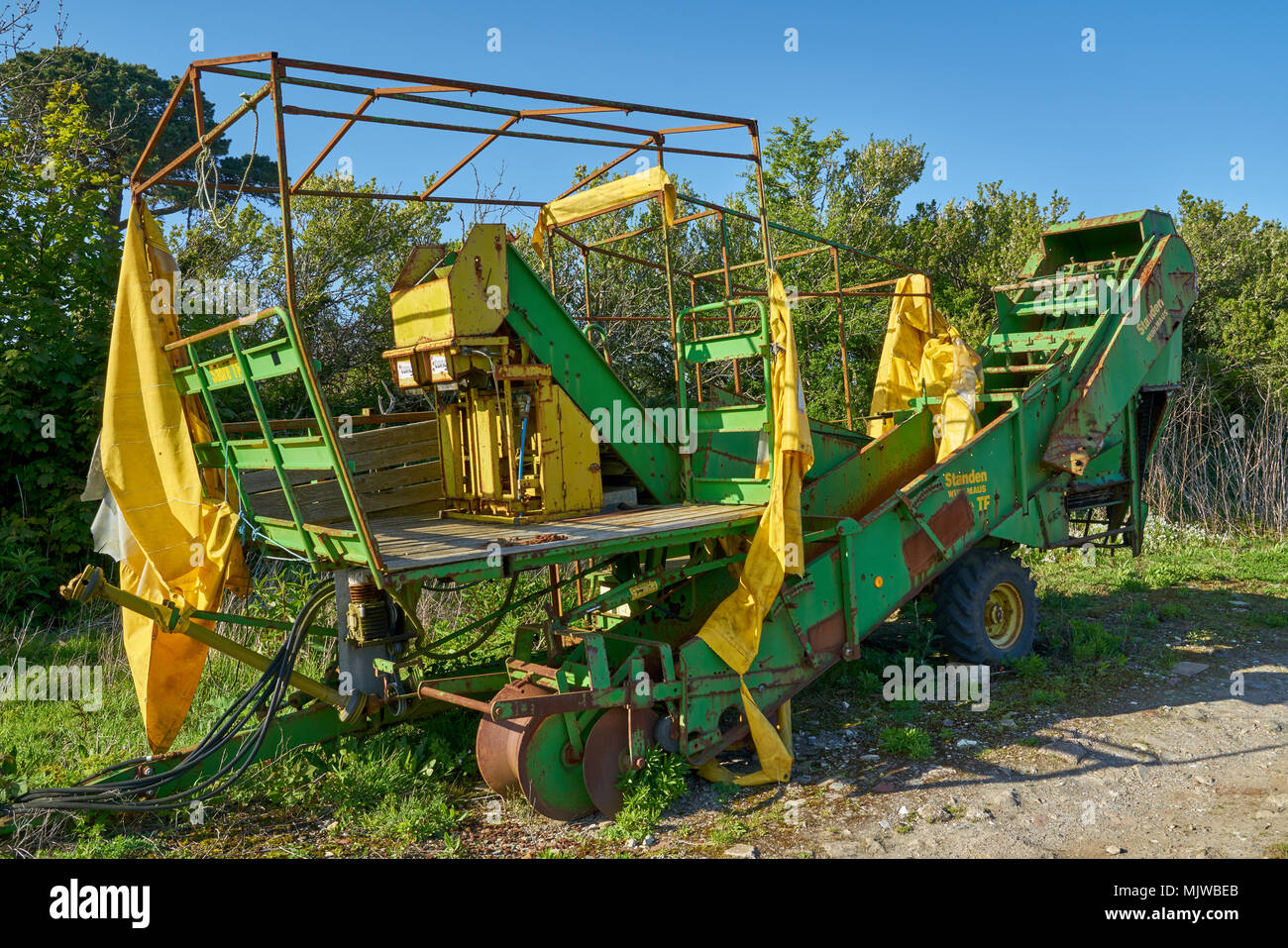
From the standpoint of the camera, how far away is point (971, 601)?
23.7 ft

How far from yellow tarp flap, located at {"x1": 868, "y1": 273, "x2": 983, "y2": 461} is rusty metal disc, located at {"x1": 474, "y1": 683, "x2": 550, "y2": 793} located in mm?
3972

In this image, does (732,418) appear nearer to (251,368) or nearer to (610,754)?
(610,754)

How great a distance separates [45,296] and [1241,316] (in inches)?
660

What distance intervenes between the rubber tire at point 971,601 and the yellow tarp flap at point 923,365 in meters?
0.88

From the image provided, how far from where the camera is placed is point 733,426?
6.26 m

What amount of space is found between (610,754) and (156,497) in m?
3.05

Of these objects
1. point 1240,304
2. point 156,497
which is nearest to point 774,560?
point 156,497

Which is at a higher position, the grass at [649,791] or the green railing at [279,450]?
the green railing at [279,450]

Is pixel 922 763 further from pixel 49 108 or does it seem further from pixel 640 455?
pixel 49 108

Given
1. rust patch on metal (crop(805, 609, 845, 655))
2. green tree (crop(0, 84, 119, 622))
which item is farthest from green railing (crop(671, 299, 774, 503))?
green tree (crop(0, 84, 119, 622))

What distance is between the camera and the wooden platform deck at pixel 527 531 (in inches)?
186

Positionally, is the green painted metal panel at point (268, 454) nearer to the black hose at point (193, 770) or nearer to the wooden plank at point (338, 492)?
the wooden plank at point (338, 492)
